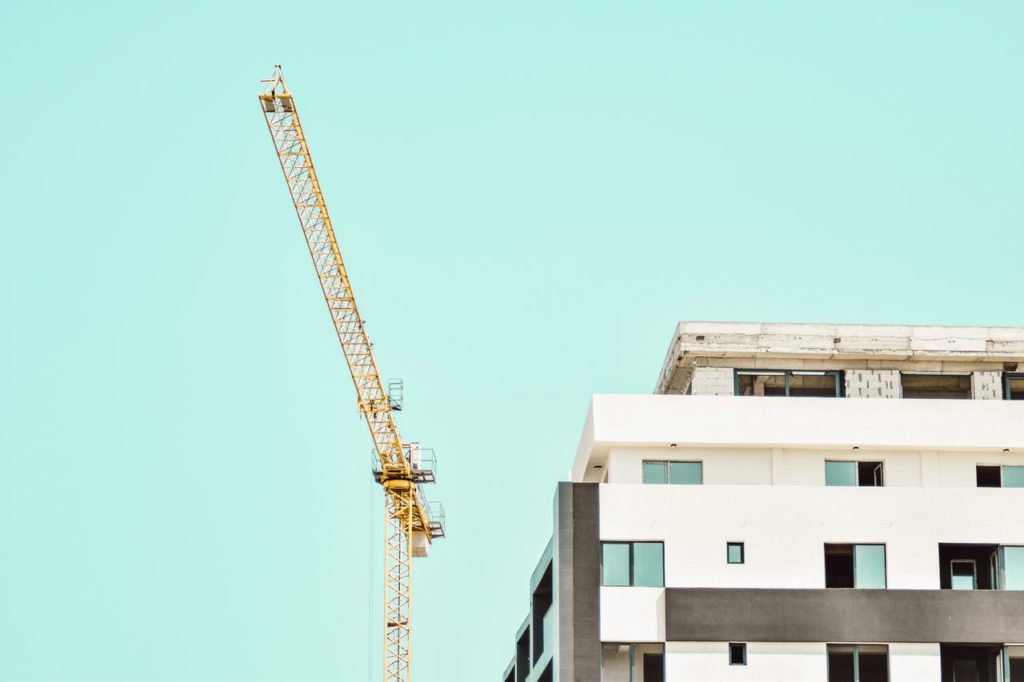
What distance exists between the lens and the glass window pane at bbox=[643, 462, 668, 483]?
226 ft

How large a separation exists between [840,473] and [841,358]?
543 centimetres

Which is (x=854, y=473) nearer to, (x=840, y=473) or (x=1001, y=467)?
(x=840, y=473)

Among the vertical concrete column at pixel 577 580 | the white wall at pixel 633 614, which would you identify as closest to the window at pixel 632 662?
the white wall at pixel 633 614

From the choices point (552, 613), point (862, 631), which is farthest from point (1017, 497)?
point (552, 613)

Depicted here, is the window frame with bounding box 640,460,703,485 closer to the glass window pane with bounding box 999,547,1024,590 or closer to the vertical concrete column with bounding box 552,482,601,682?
the vertical concrete column with bounding box 552,482,601,682

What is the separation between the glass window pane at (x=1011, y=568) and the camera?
6625 centimetres

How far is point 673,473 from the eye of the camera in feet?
226

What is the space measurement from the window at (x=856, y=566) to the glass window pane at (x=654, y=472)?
655cm

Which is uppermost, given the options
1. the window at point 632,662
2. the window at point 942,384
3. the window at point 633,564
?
the window at point 942,384

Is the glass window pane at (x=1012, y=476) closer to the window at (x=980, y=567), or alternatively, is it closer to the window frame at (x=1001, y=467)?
the window frame at (x=1001, y=467)

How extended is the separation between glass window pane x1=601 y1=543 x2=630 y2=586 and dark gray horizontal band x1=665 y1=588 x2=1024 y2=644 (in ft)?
5.88

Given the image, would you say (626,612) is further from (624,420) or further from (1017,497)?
(1017,497)

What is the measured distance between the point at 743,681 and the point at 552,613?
26.3 ft

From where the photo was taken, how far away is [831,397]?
237 ft
